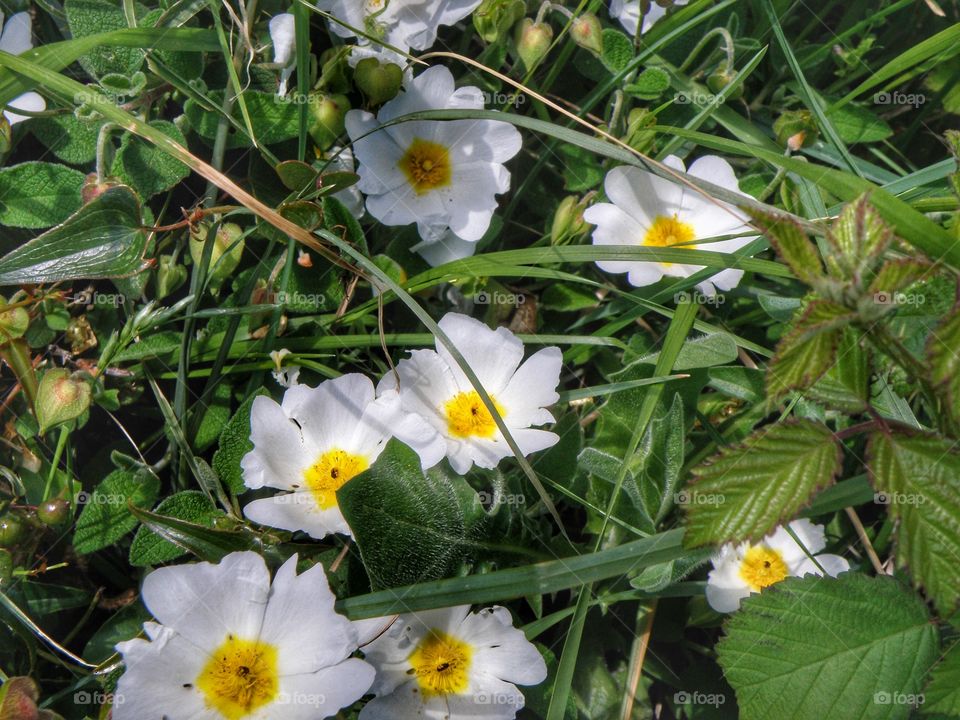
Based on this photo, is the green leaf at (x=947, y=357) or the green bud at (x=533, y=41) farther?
the green bud at (x=533, y=41)

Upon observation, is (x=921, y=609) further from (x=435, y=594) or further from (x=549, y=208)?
(x=549, y=208)

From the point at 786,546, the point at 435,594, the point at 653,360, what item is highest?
the point at 653,360

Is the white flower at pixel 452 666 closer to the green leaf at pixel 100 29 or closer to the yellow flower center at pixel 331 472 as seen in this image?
the yellow flower center at pixel 331 472

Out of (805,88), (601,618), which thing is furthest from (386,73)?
(601,618)

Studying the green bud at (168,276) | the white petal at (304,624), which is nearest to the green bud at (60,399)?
the green bud at (168,276)

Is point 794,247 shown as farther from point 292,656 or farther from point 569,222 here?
point 292,656

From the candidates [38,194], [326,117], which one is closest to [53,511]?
[38,194]

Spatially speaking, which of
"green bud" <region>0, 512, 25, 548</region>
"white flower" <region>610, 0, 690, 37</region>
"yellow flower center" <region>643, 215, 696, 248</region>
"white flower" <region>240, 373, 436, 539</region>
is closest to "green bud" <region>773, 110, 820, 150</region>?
"yellow flower center" <region>643, 215, 696, 248</region>

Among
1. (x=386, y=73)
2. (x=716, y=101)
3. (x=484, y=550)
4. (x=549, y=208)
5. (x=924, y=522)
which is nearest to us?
(x=924, y=522)
